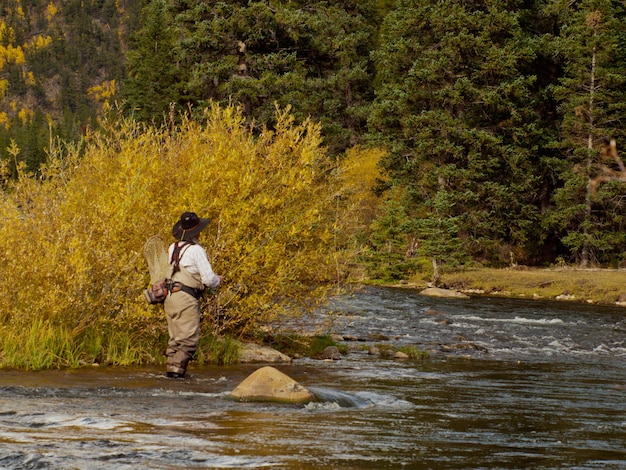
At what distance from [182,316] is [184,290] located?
35 cm

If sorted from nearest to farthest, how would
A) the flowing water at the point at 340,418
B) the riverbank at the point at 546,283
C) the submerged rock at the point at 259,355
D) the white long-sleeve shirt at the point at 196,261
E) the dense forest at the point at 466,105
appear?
the flowing water at the point at 340,418 → the white long-sleeve shirt at the point at 196,261 → the submerged rock at the point at 259,355 → the riverbank at the point at 546,283 → the dense forest at the point at 466,105

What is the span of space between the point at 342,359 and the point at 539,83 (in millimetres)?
39470

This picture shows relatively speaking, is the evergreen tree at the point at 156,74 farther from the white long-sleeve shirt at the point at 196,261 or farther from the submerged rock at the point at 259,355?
the white long-sleeve shirt at the point at 196,261

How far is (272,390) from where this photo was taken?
9.95 metres

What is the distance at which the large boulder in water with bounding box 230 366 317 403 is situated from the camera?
988 cm

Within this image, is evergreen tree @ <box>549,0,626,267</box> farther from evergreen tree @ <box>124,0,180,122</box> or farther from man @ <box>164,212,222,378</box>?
man @ <box>164,212,222,378</box>

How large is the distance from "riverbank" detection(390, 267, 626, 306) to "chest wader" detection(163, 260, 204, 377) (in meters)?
25.6

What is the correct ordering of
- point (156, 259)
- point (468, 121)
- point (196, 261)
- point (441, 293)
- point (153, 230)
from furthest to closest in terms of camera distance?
point (468, 121)
point (441, 293)
point (153, 230)
point (156, 259)
point (196, 261)

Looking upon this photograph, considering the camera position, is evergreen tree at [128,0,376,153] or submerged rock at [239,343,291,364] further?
evergreen tree at [128,0,376,153]

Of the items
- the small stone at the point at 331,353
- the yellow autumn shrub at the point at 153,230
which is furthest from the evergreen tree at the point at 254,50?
the yellow autumn shrub at the point at 153,230

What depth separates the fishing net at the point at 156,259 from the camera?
1166 cm

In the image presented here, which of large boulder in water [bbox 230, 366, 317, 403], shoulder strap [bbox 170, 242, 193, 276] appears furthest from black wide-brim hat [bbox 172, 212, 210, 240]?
large boulder in water [bbox 230, 366, 317, 403]

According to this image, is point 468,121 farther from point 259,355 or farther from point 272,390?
point 272,390

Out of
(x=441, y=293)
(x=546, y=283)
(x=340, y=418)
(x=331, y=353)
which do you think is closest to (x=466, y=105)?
(x=546, y=283)
